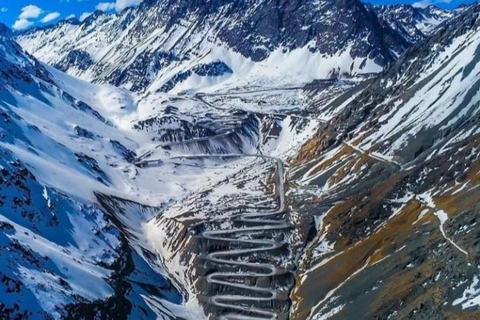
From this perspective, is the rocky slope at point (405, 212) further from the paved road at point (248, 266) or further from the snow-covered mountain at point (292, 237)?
the paved road at point (248, 266)

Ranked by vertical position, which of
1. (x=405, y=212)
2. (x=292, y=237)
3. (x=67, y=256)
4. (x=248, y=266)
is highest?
(x=67, y=256)

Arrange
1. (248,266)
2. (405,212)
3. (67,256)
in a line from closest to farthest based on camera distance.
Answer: (67,256) < (405,212) < (248,266)

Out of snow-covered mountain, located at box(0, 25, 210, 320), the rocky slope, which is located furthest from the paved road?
snow-covered mountain, located at box(0, 25, 210, 320)

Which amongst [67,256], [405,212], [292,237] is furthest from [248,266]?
[67,256]

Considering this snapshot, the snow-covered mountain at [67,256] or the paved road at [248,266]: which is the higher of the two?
the snow-covered mountain at [67,256]

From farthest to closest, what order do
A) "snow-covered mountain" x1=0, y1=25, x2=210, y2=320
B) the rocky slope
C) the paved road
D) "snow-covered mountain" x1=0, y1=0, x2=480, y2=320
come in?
the paved road < "snow-covered mountain" x1=0, y1=25, x2=210, y2=320 < "snow-covered mountain" x1=0, y1=0, x2=480, y2=320 < the rocky slope

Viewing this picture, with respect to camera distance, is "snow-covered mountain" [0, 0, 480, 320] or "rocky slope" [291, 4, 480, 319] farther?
"snow-covered mountain" [0, 0, 480, 320]

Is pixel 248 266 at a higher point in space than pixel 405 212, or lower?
higher

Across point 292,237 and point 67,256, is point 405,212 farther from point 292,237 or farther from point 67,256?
point 67,256

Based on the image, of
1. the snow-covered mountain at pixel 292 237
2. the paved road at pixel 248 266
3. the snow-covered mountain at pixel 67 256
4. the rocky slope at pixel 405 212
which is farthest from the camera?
the paved road at pixel 248 266

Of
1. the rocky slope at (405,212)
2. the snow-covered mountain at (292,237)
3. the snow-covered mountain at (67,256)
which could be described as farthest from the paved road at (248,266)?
the snow-covered mountain at (67,256)

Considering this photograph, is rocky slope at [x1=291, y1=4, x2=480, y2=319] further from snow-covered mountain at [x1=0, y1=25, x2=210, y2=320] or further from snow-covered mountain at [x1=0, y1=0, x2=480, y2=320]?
snow-covered mountain at [x1=0, y1=25, x2=210, y2=320]

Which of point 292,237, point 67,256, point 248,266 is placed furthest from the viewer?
point 292,237
